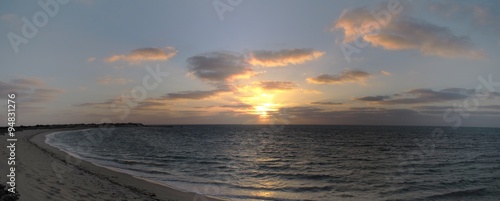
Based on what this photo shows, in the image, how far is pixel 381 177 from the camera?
2830cm

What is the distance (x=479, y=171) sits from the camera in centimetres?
3300

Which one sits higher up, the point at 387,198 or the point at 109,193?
the point at 109,193

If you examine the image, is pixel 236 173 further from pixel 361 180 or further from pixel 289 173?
pixel 361 180

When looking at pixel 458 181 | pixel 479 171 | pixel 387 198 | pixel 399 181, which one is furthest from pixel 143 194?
pixel 479 171

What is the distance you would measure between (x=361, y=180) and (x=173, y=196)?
1650 centimetres

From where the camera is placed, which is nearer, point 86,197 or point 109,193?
point 86,197

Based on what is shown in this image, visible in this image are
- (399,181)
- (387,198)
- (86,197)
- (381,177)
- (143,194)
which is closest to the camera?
(86,197)

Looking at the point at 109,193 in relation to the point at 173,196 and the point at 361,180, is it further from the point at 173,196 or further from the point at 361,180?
the point at 361,180

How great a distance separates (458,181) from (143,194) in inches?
1020

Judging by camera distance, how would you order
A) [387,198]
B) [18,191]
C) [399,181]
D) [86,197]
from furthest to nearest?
1. [399,181]
2. [387,198]
3. [86,197]
4. [18,191]

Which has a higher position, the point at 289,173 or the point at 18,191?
the point at 18,191

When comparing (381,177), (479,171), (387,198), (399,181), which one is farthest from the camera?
(479,171)

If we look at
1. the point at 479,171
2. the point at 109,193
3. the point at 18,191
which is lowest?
the point at 479,171

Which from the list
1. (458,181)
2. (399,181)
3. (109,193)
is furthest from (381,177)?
(109,193)
